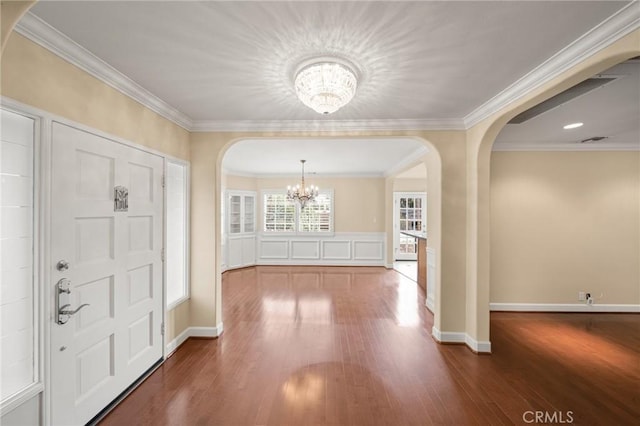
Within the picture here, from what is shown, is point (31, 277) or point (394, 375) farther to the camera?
point (394, 375)

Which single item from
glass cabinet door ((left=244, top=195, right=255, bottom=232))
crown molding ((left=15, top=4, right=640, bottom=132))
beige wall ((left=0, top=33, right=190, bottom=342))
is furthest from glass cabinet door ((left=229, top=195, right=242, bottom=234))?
beige wall ((left=0, top=33, right=190, bottom=342))

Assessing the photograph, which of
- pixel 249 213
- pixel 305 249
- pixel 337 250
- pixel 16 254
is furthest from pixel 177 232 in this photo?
pixel 337 250

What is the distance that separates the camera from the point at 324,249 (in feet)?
24.9

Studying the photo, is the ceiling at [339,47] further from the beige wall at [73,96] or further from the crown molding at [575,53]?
the beige wall at [73,96]

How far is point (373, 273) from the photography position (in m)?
6.76

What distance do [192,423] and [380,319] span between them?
2.64 meters

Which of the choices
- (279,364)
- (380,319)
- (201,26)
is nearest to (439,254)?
(380,319)

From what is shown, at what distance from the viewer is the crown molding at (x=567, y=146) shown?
4055 mm

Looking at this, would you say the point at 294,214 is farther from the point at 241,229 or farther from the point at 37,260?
the point at 37,260

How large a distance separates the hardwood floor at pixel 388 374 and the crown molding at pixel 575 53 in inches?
103

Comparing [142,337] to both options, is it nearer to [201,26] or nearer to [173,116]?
[173,116]

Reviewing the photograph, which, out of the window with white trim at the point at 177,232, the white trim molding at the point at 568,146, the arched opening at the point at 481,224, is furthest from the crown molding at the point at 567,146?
the window with white trim at the point at 177,232

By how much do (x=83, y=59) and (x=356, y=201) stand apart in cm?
643

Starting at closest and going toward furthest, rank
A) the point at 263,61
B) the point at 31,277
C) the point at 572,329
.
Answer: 1. the point at 31,277
2. the point at 263,61
3. the point at 572,329
